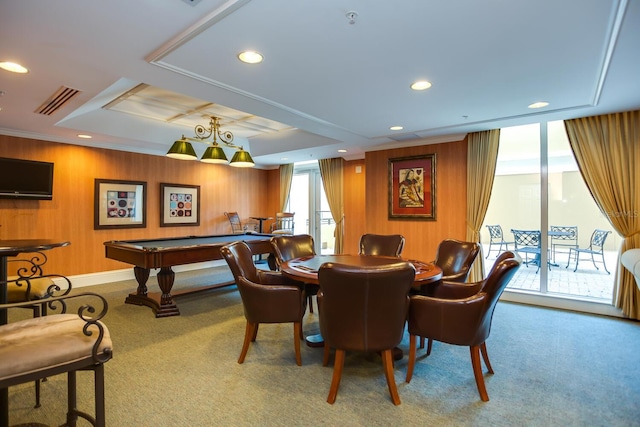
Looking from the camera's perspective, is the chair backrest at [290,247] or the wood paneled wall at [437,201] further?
the wood paneled wall at [437,201]

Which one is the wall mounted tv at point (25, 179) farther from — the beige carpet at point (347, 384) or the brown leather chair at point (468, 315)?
the brown leather chair at point (468, 315)

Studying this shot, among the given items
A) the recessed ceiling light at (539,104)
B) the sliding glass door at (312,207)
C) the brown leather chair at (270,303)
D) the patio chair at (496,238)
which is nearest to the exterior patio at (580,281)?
the patio chair at (496,238)

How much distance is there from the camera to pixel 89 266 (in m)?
5.63

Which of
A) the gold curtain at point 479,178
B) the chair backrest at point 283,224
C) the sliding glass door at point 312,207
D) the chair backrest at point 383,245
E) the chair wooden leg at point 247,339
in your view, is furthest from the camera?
the chair backrest at point 283,224

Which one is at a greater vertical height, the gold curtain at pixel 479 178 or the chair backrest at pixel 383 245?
the gold curtain at pixel 479 178

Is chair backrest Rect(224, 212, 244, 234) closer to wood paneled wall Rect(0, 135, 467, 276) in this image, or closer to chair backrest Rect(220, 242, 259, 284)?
wood paneled wall Rect(0, 135, 467, 276)

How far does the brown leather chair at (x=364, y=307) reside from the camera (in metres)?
2.04

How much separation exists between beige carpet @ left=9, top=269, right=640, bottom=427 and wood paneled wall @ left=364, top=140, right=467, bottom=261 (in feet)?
6.39

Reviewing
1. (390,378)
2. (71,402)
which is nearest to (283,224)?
(390,378)

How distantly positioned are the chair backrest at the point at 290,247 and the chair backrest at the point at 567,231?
3.40m

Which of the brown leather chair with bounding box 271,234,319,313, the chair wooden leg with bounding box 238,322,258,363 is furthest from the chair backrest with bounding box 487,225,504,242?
the chair wooden leg with bounding box 238,322,258,363

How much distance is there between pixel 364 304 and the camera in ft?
6.89

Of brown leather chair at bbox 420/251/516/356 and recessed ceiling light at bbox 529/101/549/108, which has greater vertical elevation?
recessed ceiling light at bbox 529/101/549/108

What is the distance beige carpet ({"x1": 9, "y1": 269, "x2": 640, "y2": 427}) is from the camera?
6.84 ft
